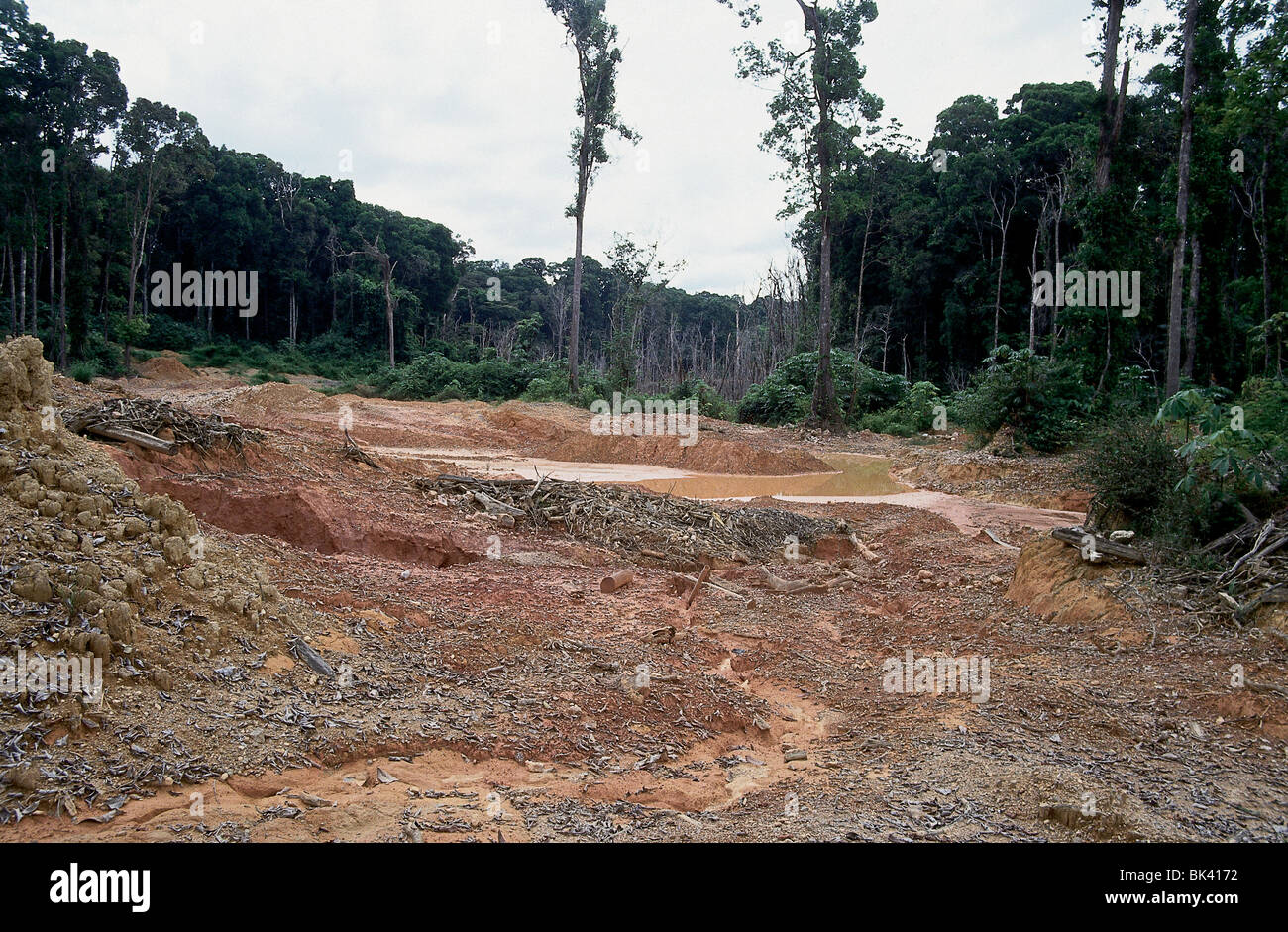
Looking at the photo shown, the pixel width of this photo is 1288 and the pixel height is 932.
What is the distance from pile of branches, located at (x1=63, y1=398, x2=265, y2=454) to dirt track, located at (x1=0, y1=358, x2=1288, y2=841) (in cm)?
25

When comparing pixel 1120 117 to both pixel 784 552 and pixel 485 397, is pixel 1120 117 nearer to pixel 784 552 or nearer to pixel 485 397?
pixel 784 552

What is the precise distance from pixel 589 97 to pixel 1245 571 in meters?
26.2

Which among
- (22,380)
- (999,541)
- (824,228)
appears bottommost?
(999,541)

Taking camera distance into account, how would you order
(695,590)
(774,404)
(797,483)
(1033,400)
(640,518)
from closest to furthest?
(695,590) < (640,518) < (797,483) < (1033,400) < (774,404)

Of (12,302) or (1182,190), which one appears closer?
(1182,190)

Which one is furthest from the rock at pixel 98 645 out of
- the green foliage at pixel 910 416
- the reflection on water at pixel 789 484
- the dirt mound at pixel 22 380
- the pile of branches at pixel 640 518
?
the green foliage at pixel 910 416

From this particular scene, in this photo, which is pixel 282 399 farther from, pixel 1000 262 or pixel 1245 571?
pixel 1000 262

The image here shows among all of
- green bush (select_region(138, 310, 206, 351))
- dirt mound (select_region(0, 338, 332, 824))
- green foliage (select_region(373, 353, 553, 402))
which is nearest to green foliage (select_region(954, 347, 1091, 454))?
dirt mound (select_region(0, 338, 332, 824))

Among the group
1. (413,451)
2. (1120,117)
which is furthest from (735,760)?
(1120,117)

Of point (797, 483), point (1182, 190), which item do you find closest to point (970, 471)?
point (797, 483)

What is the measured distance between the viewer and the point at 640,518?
9.41m
